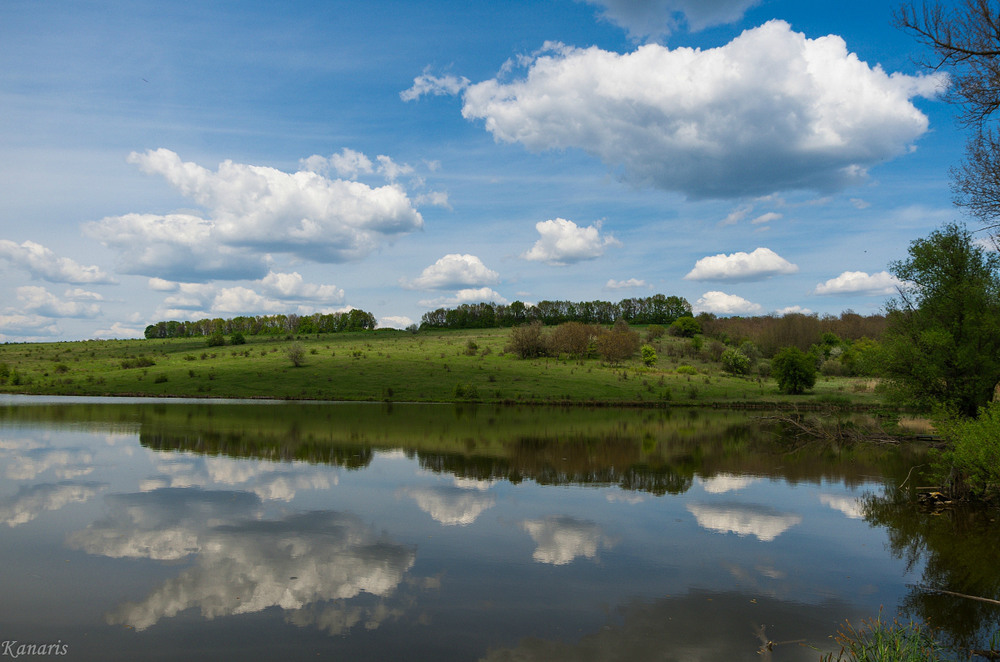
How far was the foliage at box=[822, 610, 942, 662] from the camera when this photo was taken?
705 centimetres

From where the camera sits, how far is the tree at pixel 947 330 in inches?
1098

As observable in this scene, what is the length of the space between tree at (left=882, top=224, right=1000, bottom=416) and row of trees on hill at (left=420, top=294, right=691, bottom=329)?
118245 mm

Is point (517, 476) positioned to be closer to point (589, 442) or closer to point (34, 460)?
point (589, 442)

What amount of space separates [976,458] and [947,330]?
14.9 m

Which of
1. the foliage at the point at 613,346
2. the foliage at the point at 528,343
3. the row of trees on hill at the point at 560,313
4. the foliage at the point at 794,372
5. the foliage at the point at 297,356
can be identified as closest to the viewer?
the foliage at the point at 794,372

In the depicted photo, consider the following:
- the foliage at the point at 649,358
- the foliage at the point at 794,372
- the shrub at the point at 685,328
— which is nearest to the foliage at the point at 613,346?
the foliage at the point at 649,358

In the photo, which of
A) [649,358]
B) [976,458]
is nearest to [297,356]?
[649,358]

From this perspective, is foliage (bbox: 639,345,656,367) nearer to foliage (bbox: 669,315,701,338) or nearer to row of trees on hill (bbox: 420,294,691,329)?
foliage (bbox: 669,315,701,338)

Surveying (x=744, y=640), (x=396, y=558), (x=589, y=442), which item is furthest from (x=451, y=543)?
(x=589, y=442)

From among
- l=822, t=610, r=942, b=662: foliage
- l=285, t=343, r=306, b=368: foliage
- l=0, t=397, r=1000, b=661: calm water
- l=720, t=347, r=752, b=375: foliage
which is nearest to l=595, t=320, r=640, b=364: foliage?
l=720, t=347, r=752, b=375: foliage

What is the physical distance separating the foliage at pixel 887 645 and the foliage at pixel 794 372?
5787 centimetres

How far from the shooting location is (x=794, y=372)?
61.5 m

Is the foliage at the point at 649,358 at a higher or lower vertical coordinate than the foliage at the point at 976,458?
higher

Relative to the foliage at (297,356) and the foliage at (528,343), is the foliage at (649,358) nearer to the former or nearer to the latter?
the foliage at (528,343)
